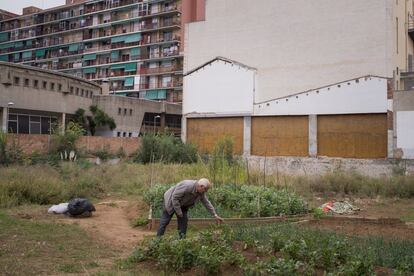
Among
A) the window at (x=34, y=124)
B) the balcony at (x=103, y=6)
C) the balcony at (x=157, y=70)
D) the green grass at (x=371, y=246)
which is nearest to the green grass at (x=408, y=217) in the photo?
the green grass at (x=371, y=246)

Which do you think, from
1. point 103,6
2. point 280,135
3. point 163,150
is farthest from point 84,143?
point 103,6

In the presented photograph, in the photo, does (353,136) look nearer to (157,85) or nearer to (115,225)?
(115,225)

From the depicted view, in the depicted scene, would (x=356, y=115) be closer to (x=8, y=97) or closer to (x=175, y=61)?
(x=8, y=97)

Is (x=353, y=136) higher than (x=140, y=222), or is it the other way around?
(x=353, y=136)

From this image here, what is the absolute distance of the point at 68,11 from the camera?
254ft

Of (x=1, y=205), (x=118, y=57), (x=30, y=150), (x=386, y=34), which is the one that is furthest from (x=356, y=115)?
(x=118, y=57)

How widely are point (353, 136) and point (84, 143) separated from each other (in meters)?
18.9

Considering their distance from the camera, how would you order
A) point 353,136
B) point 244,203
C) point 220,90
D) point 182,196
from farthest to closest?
point 220,90, point 353,136, point 244,203, point 182,196

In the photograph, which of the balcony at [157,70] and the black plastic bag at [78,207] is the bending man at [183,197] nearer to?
the black plastic bag at [78,207]

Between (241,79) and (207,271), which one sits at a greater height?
(241,79)

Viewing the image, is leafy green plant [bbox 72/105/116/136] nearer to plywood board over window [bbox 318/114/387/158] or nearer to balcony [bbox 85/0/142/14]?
plywood board over window [bbox 318/114/387/158]

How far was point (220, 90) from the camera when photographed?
34875 millimetres

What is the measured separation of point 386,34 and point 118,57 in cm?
4995

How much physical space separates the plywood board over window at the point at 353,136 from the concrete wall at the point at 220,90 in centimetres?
583
